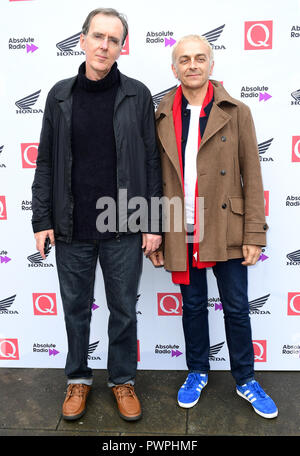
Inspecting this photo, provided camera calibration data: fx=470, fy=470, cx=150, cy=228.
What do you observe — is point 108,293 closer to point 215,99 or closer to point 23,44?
point 215,99

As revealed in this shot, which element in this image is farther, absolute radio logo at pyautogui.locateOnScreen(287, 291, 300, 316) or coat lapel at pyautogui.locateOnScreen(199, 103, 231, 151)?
absolute radio logo at pyautogui.locateOnScreen(287, 291, 300, 316)

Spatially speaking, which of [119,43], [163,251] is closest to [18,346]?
[163,251]

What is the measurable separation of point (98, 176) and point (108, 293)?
0.64 meters

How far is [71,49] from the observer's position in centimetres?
278

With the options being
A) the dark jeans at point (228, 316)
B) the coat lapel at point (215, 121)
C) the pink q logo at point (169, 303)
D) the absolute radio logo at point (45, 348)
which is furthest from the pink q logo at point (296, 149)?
the absolute radio logo at point (45, 348)

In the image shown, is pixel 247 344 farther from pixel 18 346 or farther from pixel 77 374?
pixel 18 346

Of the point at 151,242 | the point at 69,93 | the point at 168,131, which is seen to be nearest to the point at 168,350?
the point at 151,242

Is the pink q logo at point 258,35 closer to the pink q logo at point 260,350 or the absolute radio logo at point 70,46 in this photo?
the absolute radio logo at point 70,46

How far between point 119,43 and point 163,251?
1.10 metres

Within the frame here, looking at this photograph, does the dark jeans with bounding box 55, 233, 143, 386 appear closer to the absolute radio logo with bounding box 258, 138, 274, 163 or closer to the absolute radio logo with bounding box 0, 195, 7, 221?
the absolute radio logo with bounding box 0, 195, 7, 221

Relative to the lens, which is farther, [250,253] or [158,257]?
[158,257]

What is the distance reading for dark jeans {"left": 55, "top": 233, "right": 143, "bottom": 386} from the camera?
244cm

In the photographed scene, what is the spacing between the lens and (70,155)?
2309 mm

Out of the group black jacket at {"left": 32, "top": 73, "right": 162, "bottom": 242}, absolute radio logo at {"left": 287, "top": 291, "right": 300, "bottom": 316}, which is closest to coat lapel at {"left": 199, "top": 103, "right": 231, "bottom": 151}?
black jacket at {"left": 32, "top": 73, "right": 162, "bottom": 242}
